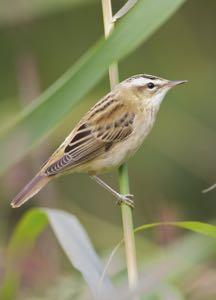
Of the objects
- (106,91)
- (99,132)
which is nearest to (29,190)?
(99,132)

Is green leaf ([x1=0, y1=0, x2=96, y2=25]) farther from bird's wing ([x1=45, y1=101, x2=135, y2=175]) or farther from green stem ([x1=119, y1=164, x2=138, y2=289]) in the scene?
green stem ([x1=119, y1=164, x2=138, y2=289])

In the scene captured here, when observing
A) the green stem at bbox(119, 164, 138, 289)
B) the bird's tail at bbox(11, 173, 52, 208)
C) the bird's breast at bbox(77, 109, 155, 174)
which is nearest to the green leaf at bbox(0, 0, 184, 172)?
the green stem at bbox(119, 164, 138, 289)

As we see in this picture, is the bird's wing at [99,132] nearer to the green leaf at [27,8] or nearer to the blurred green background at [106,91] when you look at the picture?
the blurred green background at [106,91]

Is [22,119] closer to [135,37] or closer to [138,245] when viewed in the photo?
[135,37]

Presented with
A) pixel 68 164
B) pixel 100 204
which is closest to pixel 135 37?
pixel 68 164

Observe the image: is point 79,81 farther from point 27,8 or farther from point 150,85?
point 27,8
